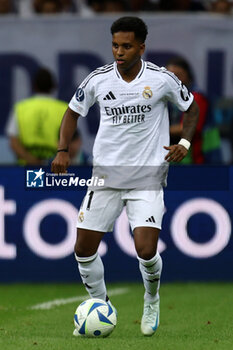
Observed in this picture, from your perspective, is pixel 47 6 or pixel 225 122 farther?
pixel 47 6

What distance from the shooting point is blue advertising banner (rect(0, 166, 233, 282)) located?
34.0 feet

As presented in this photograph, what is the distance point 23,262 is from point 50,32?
12.3 ft

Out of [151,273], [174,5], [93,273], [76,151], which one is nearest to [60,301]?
[76,151]

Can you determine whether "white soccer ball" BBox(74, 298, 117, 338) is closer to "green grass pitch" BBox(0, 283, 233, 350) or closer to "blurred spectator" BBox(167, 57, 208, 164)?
"green grass pitch" BBox(0, 283, 233, 350)

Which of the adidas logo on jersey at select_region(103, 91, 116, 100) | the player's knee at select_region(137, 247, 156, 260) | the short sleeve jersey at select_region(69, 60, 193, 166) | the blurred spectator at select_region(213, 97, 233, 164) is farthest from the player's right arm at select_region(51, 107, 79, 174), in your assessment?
the blurred spectator at select_region(213, 97, 233, 164)

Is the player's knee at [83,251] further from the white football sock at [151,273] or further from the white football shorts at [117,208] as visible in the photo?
the white football sock at [151,273]

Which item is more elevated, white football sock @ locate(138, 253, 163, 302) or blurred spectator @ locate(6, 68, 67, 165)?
white football sock @ locate(138, 253, 163, 302)

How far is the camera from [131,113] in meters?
6.91

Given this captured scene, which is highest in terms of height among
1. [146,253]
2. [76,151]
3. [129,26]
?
[129,26]

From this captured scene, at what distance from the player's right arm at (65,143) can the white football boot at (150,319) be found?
45.5 inches

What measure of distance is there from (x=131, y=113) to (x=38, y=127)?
4130 mm

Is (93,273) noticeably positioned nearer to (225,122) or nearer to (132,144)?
(132,144)

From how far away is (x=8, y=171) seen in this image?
1041cm

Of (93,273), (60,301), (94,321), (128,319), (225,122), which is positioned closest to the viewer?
(94,321)
